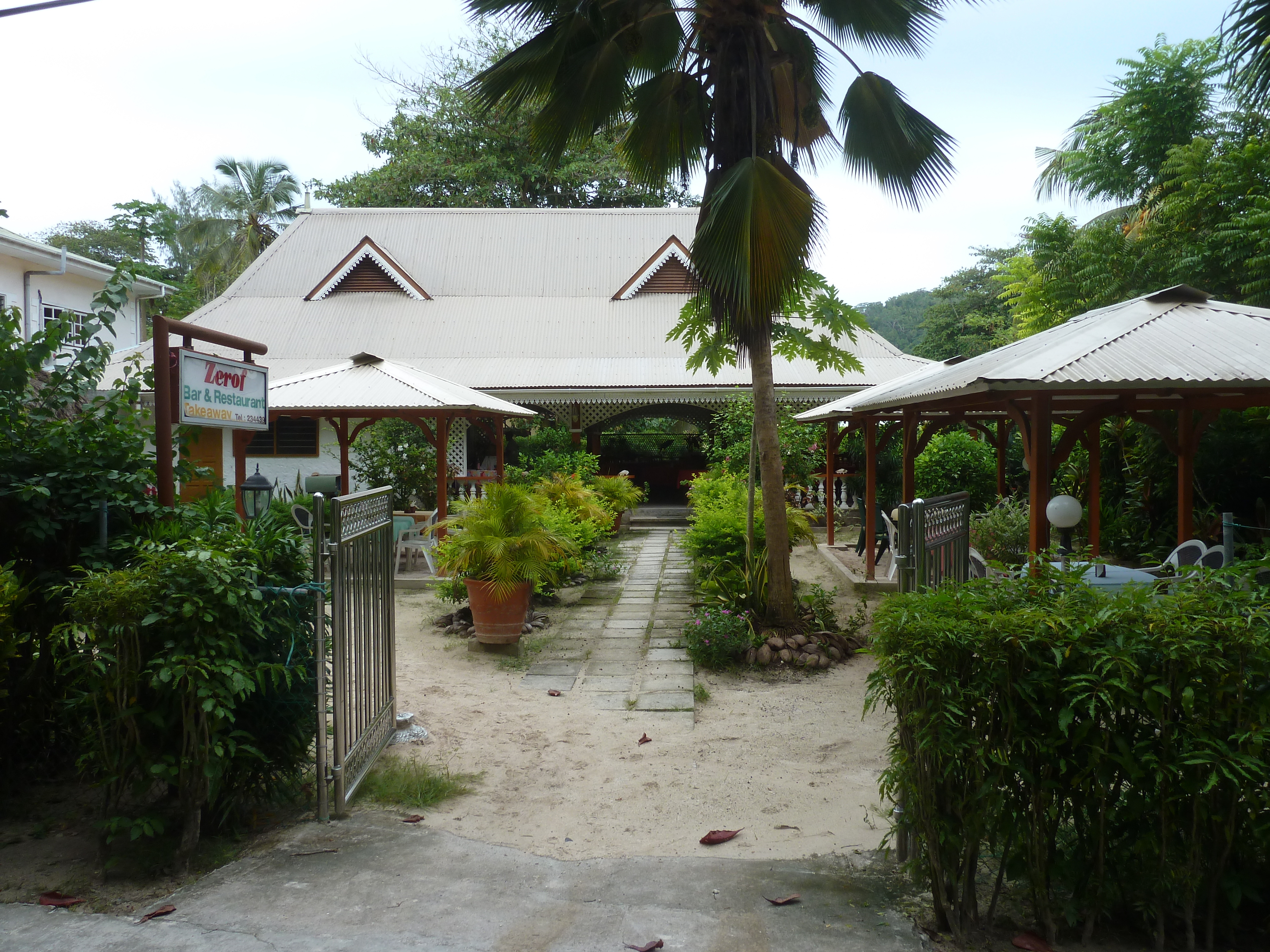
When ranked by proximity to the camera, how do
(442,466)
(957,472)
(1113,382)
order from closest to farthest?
(1113,382) → (442,466) → (957,472)

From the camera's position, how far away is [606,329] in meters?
19.8

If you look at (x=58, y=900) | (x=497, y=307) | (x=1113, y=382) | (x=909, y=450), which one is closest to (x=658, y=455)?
(x=497, y=307)

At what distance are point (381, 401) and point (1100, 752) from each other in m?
9.98

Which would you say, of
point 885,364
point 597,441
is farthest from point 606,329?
point 885,364

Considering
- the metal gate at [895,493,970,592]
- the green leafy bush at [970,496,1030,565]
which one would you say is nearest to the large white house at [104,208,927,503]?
the green leafy bush at [970,496,1030,565]

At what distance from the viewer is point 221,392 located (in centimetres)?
452

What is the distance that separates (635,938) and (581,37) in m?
6.71

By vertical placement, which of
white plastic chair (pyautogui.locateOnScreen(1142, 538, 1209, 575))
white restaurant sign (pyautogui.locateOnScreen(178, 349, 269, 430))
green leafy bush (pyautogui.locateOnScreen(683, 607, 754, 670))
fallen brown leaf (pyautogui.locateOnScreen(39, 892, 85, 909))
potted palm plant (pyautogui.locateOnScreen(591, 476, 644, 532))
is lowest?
fallen brown leaf (pyautogui.locateOnScreen(39, 892, 85, 909))

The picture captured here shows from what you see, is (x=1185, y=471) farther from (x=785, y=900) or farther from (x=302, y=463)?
(x=302, y=463)

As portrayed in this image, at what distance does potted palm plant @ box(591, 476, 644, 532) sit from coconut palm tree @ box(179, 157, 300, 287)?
82.9 feet

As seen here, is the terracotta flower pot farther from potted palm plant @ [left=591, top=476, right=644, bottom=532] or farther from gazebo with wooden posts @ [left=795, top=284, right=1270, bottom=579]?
potted palm plant @ [left=591, top=476, right=644, bottom=532]

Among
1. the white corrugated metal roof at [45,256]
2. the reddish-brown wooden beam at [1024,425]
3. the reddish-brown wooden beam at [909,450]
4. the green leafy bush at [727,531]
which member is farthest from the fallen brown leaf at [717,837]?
the white corrugated metal roof at [45,256]

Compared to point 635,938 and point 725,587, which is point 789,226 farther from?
point 635,938

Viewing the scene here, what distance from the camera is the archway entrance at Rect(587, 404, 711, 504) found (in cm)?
2072
